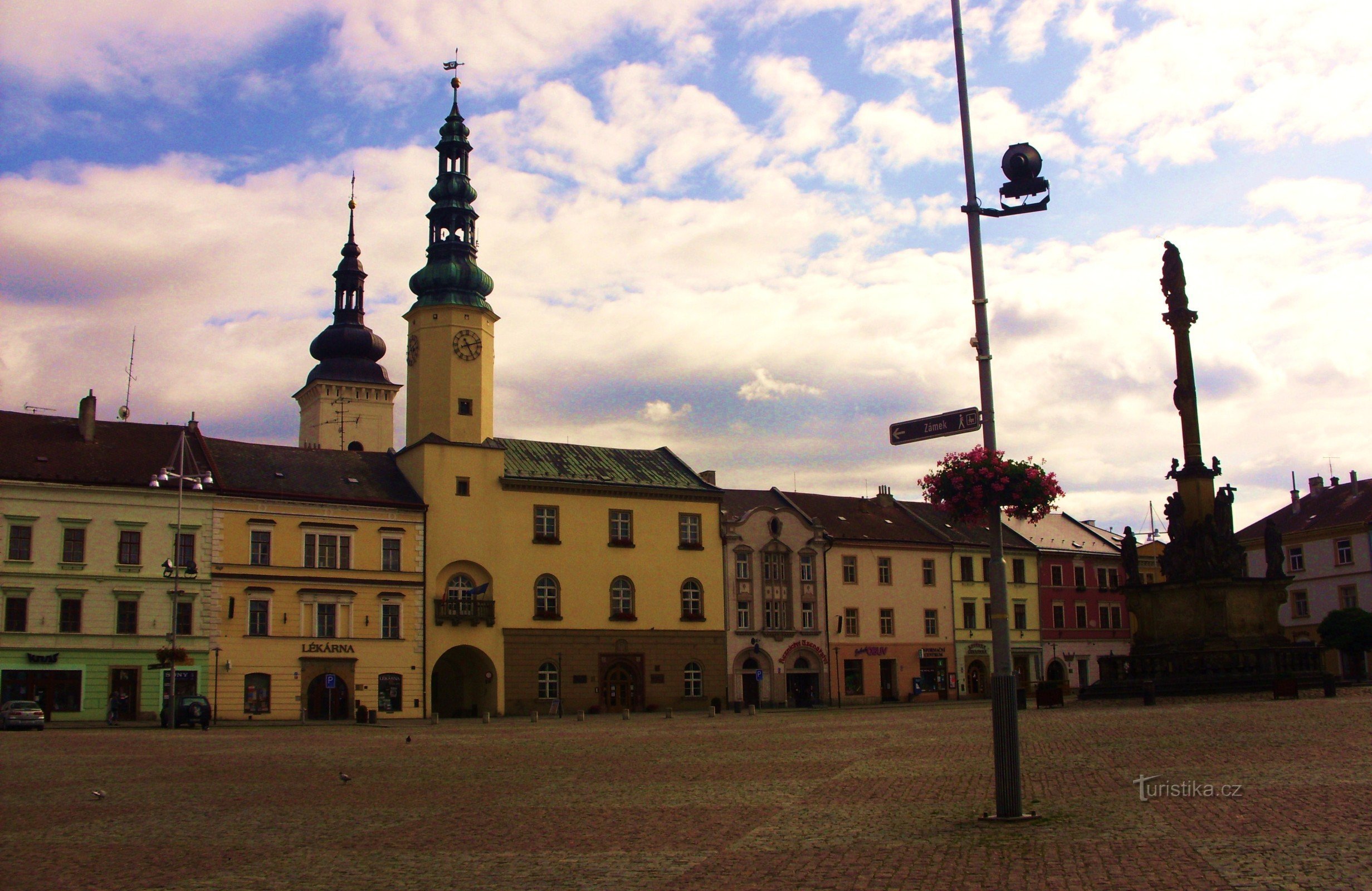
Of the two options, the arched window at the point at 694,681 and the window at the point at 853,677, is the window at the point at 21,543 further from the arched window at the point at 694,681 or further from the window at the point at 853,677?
the window at the point at 853,677

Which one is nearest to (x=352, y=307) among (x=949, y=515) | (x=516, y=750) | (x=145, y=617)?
(x=145, y=617)

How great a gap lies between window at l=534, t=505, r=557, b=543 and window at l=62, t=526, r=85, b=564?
19699 mm

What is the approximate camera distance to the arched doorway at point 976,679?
2820 inches

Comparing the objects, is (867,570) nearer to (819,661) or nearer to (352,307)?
(819,661)

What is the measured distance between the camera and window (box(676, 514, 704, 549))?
64.6 metres

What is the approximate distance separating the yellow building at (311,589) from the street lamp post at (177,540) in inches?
47.0

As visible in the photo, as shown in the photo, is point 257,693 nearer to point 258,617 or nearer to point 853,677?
point 258,617

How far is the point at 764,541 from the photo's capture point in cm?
6669

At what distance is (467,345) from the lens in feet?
208

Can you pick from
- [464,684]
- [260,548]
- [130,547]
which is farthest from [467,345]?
[130,547]

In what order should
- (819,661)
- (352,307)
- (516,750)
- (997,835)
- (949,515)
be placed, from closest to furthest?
(997,835) → (949,515) → (516,750) → (819,661) → (352,307)

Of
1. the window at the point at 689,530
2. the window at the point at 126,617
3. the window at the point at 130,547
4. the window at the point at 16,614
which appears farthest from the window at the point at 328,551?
the window at the point at 689,530

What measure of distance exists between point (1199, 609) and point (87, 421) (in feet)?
145

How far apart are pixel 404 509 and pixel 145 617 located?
39.2 ft
